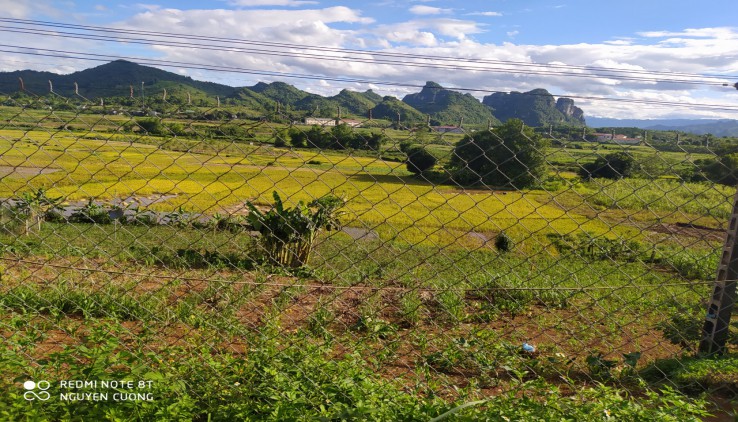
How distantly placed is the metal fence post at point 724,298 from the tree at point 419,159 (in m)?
2.02

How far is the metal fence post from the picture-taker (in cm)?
314

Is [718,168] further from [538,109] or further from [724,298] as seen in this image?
[538,109]

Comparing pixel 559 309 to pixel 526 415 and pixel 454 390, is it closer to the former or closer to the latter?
pixel 454 390

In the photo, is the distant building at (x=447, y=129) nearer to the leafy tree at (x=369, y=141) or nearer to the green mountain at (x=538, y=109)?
the leafy tree at (x=369, y=141)

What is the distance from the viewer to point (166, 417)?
6.51 ft

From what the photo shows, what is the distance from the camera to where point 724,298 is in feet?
10.9

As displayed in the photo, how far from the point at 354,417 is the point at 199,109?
4.51 feet

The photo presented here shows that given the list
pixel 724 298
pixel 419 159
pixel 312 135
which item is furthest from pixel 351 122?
pixel 724 298

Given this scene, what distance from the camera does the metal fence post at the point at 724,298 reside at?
3.14m

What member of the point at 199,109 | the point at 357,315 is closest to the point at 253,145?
the point at 199,109

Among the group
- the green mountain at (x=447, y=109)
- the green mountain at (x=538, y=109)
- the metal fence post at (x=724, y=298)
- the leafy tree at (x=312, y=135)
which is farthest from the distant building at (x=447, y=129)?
the green mountain at (x=538, y=109)

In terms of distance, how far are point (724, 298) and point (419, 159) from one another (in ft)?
7.79

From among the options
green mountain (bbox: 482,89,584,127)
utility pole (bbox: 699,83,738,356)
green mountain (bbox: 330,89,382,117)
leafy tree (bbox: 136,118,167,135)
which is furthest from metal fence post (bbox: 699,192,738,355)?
green mountain (bbox: 482,89,584,127)

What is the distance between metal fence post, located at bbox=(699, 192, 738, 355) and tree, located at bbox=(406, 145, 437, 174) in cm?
202
